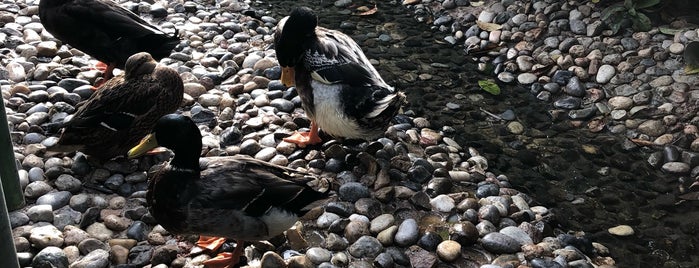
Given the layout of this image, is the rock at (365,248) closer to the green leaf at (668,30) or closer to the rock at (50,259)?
the rock at (50,259)

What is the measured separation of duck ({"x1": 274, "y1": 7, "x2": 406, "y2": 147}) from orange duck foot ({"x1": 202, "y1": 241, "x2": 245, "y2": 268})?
113cm

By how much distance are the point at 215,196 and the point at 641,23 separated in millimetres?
4487

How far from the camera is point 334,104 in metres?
4.65

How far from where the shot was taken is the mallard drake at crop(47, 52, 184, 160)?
443 cm

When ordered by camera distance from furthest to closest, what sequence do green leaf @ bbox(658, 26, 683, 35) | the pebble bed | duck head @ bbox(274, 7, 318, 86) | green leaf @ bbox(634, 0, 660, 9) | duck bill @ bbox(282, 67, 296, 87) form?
green leaf @ bbox(634, 0, 660, 9) → green leaf @ bbox(658, 26, 683, 35) → duck bill @ bbox(282, 67, 296, 87) → duck head @ bbox(274, 7, 318, 86) → the pebble bed

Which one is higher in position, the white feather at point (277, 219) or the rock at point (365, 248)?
the white feather at point (277, 219)

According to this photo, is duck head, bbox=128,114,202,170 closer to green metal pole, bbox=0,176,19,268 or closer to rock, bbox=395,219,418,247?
green metal pole, bbox=0,176,19,268

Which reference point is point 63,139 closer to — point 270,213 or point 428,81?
point 270,213

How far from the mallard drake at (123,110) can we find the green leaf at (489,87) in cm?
268

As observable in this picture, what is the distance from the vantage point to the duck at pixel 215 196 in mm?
3688

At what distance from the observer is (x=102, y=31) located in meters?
5.27

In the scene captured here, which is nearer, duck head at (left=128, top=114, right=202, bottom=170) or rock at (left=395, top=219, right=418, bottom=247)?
duck head at (left=128, top=114, right=202, bottom=170)

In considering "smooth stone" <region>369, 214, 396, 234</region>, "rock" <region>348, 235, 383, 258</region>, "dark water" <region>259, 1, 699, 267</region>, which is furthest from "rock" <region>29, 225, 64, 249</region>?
"dark water" <region>259, 1, 699, 267</region>

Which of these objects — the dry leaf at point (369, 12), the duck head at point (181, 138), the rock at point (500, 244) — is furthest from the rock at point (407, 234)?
the dry leaf at point (369, 12)
